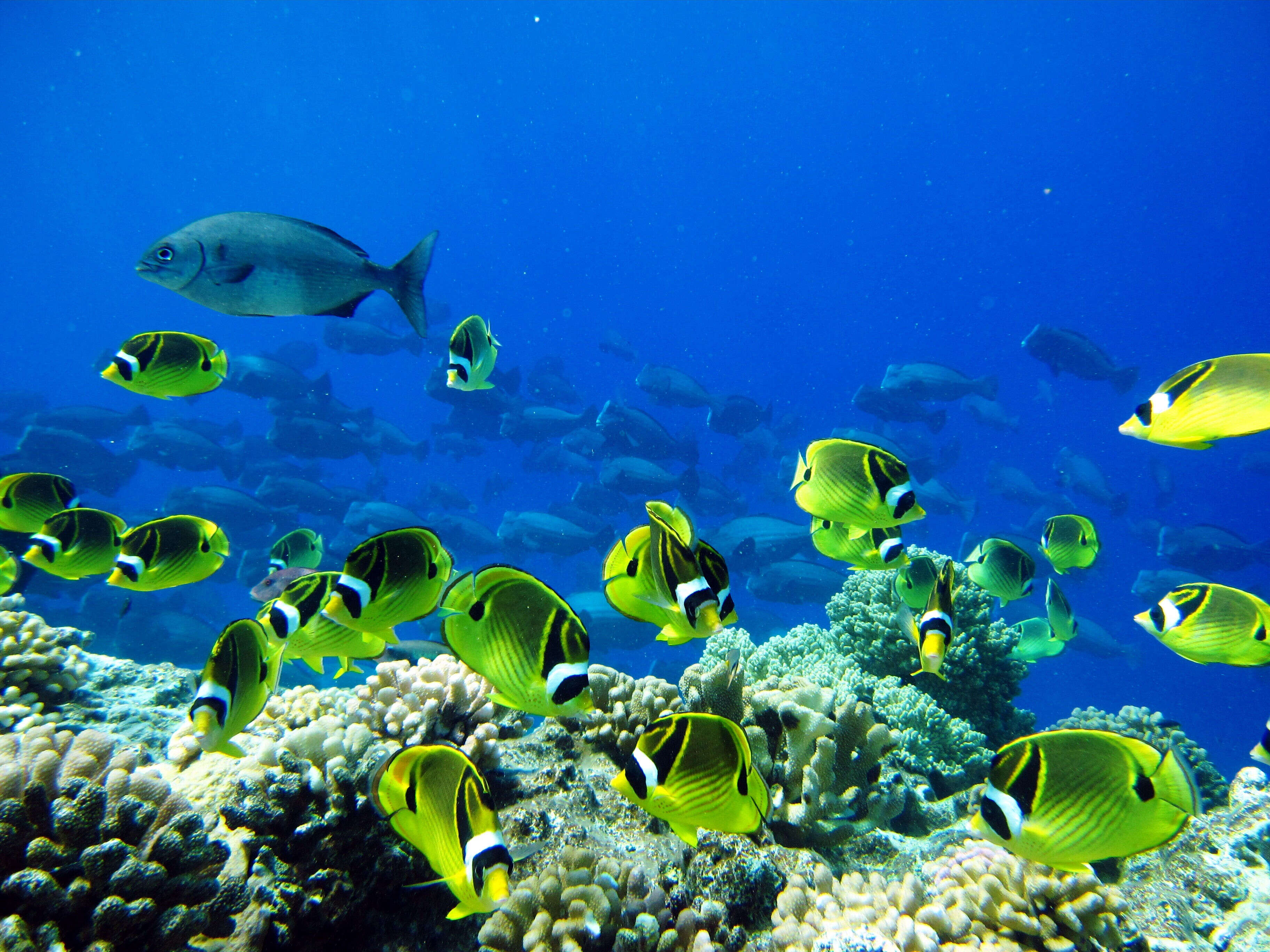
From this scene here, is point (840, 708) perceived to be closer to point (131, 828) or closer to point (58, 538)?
point (131, 828)

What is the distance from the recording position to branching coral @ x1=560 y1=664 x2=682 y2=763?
384 cm

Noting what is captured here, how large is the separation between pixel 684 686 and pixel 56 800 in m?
3.15

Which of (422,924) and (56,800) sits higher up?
(56,800)

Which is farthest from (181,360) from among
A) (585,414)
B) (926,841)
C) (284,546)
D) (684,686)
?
(585,414)

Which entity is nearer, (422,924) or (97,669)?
(422,924)

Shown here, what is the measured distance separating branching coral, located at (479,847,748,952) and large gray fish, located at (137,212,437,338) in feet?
11.3

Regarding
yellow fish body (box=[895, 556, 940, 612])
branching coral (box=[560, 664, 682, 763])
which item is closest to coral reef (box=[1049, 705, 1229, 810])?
yellow fish body (box=[895, 556, 940, 612])

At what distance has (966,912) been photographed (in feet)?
8.63

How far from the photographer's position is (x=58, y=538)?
11.8ft

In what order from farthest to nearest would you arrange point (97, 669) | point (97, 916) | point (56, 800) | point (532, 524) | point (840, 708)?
1. point (532, 524)
2. point (97, 669)
3. point (840, 708)
4. point (56, 800)
5. point (97, 916)

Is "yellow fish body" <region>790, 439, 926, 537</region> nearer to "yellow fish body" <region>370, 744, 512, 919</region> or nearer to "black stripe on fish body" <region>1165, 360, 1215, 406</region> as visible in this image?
"black stripe on fish body" <region>1165, 360, 1215, 406</region>

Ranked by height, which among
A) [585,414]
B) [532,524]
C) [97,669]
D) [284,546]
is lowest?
[97,669]

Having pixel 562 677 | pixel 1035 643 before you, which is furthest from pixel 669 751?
pixel 1035 643

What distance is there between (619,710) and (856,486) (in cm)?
226
